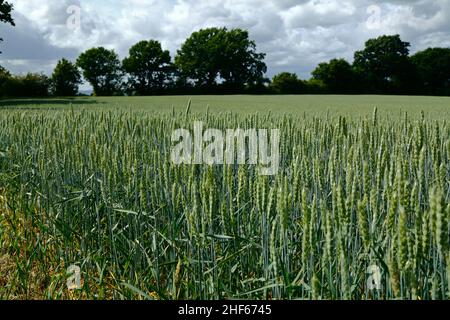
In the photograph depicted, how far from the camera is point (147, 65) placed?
1981 inches

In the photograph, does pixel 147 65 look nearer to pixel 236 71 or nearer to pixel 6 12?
pixel 236 71

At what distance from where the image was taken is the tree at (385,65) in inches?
1869

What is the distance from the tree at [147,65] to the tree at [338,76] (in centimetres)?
1669

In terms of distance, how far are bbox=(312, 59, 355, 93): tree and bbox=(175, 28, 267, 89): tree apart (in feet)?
21.6

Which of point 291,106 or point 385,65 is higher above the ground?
point 385,65

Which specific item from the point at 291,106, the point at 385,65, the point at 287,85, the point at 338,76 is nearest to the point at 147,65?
the point at 287,85

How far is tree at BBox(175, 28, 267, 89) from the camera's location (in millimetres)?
47000

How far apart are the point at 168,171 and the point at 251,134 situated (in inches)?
58.3

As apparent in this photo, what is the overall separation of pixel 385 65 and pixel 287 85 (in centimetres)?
1151

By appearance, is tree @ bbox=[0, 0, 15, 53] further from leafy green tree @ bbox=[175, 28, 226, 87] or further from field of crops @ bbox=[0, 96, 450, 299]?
leafy green tree @ bbox=[175, 28, 226, 87]

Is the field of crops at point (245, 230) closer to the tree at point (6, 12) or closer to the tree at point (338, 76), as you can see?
the tree at point (6, 12)

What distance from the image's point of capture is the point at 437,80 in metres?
49.5
